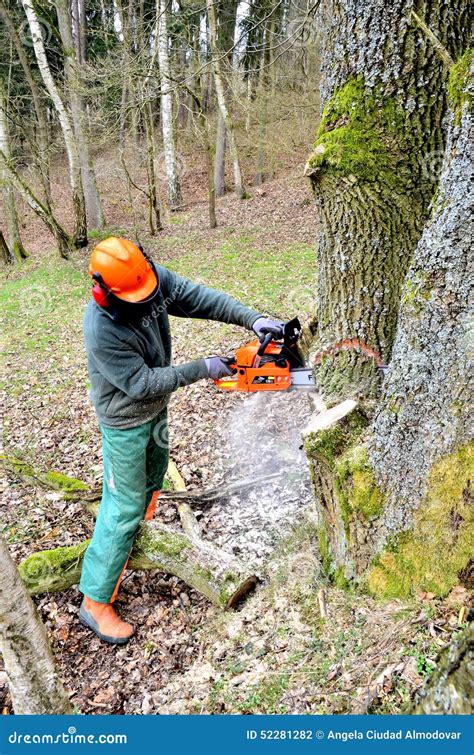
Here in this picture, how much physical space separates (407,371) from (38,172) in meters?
14.8

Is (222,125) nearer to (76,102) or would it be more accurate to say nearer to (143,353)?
(76,102)

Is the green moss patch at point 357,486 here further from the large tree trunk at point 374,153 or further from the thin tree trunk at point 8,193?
the thin tree trunk at point 8,193

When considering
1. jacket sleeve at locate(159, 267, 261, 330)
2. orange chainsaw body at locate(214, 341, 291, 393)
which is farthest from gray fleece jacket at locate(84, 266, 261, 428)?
orange chainsaw body at locate(214, 341, 291, 393)

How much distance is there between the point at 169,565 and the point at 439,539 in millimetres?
1943

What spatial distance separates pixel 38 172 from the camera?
1395cm

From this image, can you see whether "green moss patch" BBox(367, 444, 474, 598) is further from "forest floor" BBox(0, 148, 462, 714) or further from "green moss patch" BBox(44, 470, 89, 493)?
"green moss patch" BBox(44, 470, 89, 493)

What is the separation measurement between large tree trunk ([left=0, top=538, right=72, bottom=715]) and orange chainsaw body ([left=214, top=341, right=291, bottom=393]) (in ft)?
5.45

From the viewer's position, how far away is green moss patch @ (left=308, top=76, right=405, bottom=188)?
88.7 inches

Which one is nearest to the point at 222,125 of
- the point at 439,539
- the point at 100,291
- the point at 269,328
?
the point at 269,328

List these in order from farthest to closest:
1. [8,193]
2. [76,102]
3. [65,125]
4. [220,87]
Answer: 1. [8,193]
2. [220,87]
3. [76,102]
4. [65,125]

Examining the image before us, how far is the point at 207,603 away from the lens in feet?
10.5
